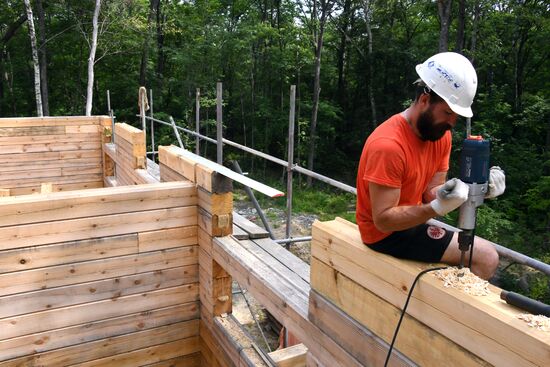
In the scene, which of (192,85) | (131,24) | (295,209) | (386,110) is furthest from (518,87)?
(131,24)

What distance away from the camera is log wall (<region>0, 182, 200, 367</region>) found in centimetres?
340

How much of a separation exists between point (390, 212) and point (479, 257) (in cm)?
51

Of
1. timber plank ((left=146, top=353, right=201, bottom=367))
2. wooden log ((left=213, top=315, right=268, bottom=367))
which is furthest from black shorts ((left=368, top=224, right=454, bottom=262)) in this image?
timber plank ((left=146, top=353, right=201, bottom=367))

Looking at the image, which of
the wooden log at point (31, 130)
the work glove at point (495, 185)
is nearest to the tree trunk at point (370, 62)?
the wooden log at point (31, 130)

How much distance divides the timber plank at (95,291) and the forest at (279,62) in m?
15.2

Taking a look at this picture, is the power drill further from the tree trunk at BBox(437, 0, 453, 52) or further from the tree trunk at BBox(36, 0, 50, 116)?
the tree trunk at BBox(36, 0, 50, 116)

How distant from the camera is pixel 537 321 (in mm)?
1395

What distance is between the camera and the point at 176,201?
12.7 feet

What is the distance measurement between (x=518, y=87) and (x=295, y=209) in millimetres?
11778

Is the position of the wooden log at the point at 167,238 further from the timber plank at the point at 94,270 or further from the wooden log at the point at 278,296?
the wooden log at the point at 278,296

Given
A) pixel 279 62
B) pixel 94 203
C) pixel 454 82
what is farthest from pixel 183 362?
pixel 279 62

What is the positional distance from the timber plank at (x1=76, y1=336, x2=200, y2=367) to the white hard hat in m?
3.23

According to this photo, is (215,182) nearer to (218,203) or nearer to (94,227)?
(218,203)

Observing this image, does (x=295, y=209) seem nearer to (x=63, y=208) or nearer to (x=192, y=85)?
(x=192, y=85)
